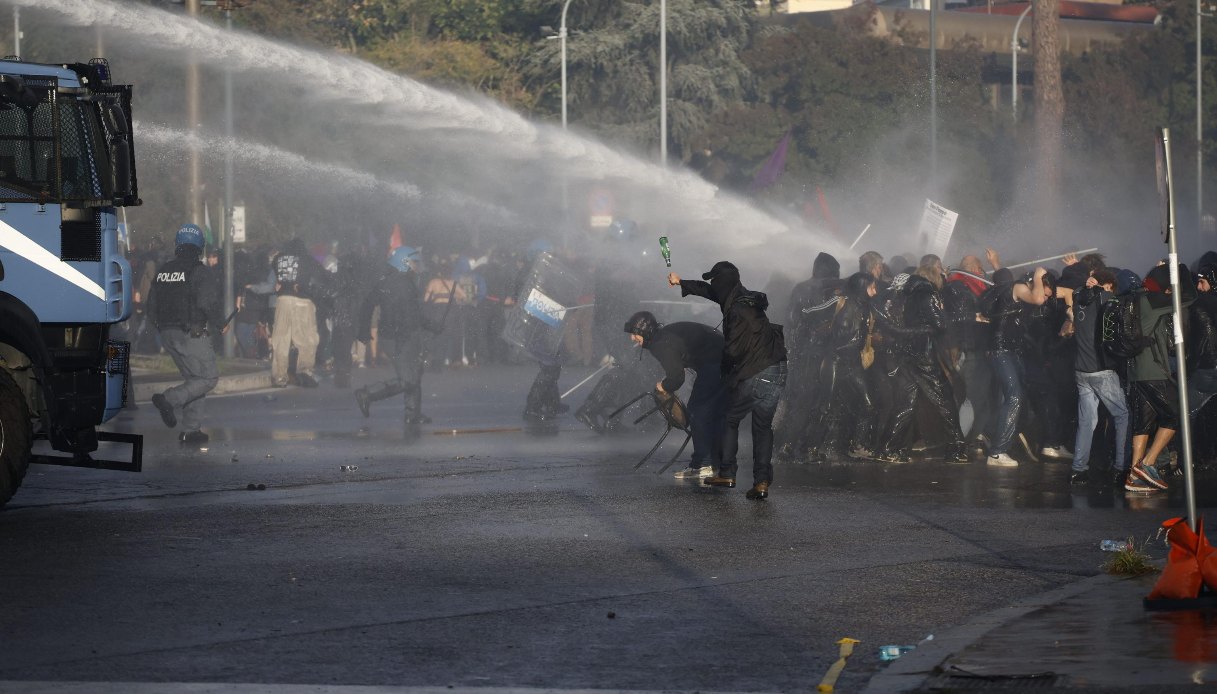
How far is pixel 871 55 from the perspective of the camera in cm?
4275

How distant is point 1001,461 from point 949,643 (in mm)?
7295

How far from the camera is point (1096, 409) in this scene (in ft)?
42.2

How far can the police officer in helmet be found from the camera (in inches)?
631

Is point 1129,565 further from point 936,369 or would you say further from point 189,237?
point 189,237

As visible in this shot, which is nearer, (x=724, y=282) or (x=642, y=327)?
(x=724, y=282)

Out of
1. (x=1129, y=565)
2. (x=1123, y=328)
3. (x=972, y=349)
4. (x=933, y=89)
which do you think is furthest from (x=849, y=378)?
(x=933, y=89)

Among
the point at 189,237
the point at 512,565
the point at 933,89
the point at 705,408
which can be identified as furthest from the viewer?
the point at 933,89

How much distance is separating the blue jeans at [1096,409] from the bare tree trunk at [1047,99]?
68.2 feet

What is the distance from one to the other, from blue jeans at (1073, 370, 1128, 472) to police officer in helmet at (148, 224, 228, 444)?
7913 mm

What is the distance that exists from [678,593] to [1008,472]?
19.6ft

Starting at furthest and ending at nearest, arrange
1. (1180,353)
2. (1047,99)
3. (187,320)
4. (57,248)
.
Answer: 1. (1047,99)
2. (187,320)
3. (57,248)
4. (1180,353)

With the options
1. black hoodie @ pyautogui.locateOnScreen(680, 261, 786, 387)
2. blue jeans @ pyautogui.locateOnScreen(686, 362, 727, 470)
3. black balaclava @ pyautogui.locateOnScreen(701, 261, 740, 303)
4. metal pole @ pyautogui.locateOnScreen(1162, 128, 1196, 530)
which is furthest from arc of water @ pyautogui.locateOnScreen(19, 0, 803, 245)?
metal pole @ pyautogui.locateOnScreen(1162, 128, 1196, 530)

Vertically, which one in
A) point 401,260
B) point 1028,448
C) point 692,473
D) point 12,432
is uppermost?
point 401,260

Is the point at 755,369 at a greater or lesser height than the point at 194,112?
lesser
